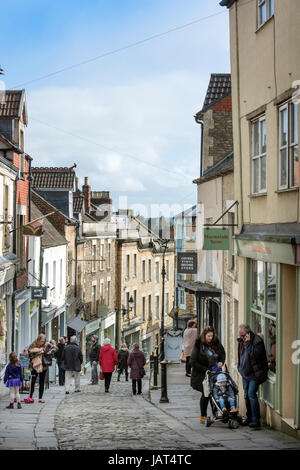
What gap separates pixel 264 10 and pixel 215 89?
12.2 m

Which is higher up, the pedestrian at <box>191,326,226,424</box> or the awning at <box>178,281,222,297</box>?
the awning at <box>178,281,222,297</box>

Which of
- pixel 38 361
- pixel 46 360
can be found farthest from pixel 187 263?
pixel 38 361

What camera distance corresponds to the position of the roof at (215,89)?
24359mm

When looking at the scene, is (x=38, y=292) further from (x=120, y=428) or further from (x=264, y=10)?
(x=264, y=10)

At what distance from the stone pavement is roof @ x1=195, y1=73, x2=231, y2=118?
416 inches

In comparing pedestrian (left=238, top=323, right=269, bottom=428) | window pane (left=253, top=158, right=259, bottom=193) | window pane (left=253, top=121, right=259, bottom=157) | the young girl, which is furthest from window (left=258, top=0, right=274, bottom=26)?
the young girl

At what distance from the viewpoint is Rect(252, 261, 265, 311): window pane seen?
505 inches

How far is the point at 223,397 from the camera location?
11.4 metres

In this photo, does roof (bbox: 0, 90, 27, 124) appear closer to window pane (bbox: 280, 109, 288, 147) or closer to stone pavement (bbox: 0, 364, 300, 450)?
stone pavement (bbox: 0, 364, 300, 450)

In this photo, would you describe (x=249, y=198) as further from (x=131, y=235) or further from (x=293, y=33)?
(x=131, y=235)

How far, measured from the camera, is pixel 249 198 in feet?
45.5

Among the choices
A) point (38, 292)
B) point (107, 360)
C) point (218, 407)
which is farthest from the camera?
point (38, 292)

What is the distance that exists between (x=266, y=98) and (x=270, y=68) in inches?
21.6
